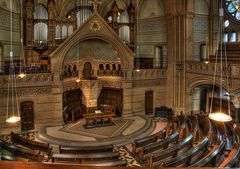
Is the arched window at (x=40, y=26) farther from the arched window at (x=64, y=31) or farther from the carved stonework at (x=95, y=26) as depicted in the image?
the carved stonework at (x=95, y=26)

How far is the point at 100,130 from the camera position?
1680cm

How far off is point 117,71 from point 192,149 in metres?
12.0

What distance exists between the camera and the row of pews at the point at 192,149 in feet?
30.4

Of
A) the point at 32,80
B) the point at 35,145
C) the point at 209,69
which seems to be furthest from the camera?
the point at 209,69

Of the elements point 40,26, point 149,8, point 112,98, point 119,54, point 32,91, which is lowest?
point 112,98

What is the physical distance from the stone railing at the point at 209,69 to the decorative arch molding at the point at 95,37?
4.75 m

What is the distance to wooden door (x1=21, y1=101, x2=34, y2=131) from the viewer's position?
56.0 feet

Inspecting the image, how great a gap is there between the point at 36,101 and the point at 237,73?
44.5ft

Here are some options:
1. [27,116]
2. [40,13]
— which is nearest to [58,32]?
[40,13]

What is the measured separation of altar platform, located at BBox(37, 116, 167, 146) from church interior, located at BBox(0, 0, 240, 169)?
65mm

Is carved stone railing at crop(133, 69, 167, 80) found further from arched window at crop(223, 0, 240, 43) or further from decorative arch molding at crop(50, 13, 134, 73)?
arched window at crop(223, 0, 240, 43)

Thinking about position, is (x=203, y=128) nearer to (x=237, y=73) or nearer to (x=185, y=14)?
(x=237, y=73)

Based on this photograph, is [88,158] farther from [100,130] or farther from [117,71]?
[117,71]

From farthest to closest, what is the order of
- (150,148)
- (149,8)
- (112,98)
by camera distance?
(149,8) < (112,98) < (150,148)
